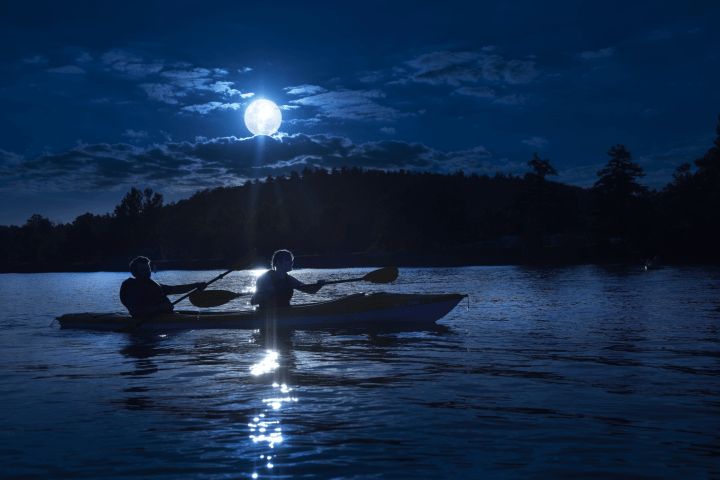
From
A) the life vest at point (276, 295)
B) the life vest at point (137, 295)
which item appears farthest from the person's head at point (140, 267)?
the life vest at point (276, 295)

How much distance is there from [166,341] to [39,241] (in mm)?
135935

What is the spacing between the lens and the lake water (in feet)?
13.8

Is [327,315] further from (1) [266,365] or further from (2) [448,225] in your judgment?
(2) [448,225]

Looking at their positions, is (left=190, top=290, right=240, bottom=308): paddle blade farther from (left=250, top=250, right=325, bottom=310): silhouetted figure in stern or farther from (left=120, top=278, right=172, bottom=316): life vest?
(left=250, top=250, right=325, bottom=310): silhouetted figure in stern

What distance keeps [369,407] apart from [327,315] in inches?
281

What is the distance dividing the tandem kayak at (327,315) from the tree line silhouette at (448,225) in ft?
191

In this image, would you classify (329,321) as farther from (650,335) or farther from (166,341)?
(650,335)

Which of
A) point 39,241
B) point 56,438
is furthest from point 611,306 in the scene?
point 39,241

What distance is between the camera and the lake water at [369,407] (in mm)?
4219

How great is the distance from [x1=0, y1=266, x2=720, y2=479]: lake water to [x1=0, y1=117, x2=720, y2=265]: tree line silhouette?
59269 millimetres

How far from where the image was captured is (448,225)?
286ft

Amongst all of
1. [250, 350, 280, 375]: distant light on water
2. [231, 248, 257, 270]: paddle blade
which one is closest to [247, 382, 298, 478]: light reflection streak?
[250, 350, 280, 375]: distant light on water

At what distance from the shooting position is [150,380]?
767 centimetres

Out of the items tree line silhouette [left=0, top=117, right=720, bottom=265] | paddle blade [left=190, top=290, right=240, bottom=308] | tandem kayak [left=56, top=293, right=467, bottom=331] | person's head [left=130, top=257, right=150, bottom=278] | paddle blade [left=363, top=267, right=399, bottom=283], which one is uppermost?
tree line silhouette [left=0, top=117, right=720, bottom=265]
